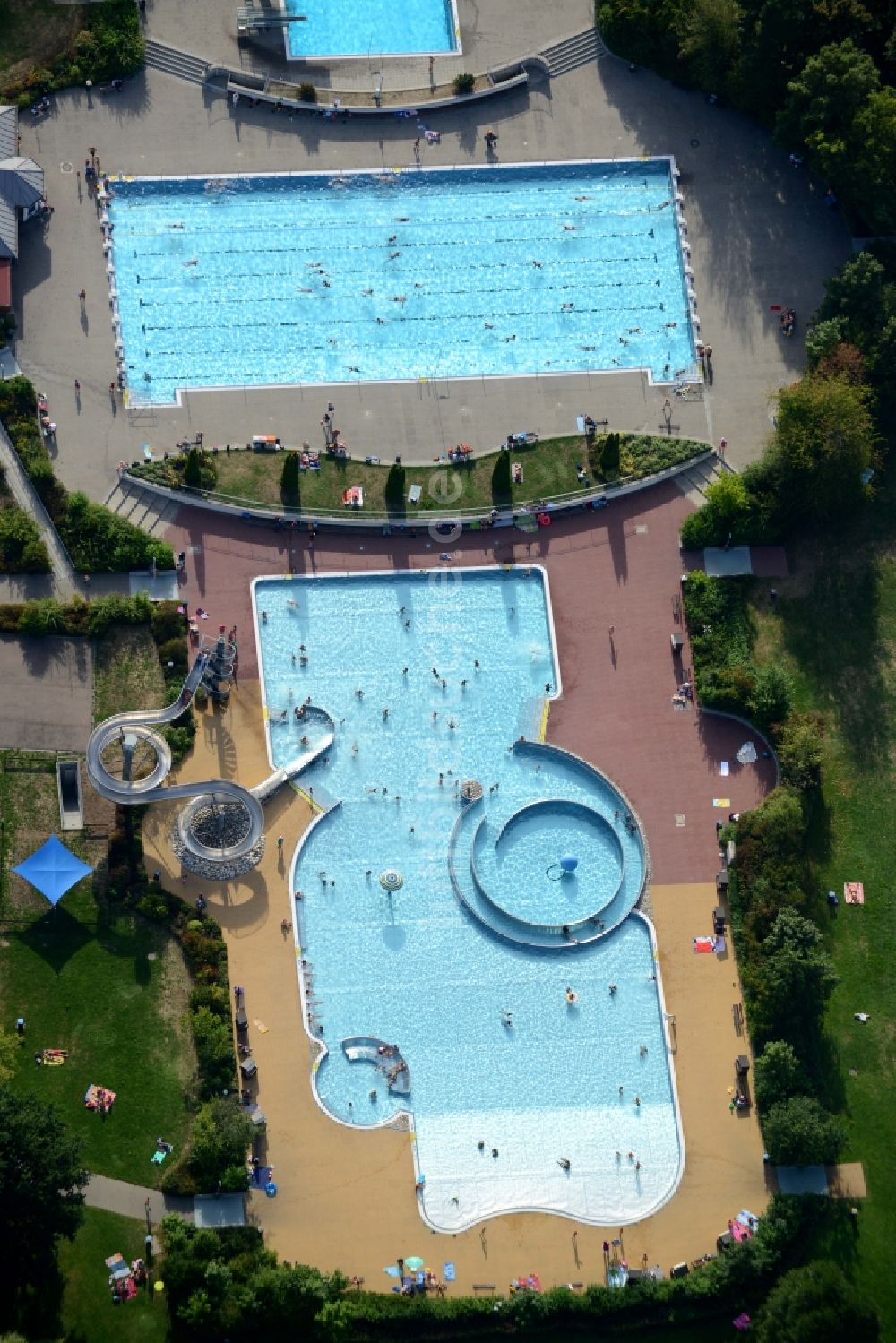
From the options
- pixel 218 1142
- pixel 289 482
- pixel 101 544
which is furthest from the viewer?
pixel 289 482

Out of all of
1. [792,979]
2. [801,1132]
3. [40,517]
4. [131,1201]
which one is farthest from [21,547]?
[801,1132]

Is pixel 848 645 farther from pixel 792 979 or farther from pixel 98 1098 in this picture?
pixel 98 1098

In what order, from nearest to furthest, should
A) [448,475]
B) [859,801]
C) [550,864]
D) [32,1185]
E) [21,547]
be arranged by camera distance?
[32,1185], [550,864], [21,547], [859,801], [448,475]

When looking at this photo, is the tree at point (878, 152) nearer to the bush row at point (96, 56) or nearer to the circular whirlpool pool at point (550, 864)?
the circular whirlpool pool at point (550, 864)

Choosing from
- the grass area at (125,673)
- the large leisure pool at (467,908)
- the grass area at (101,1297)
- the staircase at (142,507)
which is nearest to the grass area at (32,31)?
the staircase at (142,507)

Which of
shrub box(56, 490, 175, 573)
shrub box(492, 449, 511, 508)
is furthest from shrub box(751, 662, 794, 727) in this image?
shrub box(56, 490, 175, 573)

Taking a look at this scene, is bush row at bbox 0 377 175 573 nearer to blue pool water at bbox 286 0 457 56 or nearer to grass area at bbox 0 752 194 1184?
grass area at bbox 0 752 194 1184

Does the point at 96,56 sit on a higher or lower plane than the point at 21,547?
higher
